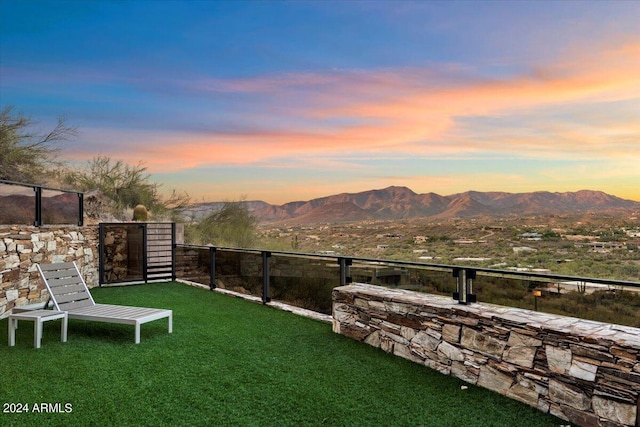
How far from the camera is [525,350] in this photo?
3676mm

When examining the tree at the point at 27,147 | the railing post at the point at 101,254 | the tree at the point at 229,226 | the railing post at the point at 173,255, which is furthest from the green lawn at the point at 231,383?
the tree at the point at 229,226

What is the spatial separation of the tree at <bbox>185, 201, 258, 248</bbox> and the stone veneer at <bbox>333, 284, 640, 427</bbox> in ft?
50.2

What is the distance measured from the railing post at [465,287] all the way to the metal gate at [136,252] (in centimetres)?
849

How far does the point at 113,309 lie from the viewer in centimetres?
595

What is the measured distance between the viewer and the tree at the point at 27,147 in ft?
45.4

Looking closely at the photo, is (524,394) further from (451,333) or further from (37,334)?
(37,334)

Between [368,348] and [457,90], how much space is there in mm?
9050

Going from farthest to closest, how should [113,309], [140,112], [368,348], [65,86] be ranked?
1. [140,112]
2. [65,86]
3. [113,309]
4. [368,348]

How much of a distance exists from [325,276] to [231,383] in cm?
294

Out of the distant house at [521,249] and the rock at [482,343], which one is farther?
the distant house at [521,249]

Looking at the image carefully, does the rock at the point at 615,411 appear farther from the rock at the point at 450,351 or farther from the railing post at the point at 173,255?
the railing post at the point at 173,255

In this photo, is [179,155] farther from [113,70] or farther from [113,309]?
[113,309]

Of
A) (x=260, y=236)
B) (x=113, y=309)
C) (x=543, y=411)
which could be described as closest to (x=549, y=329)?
(x=543, y=411)

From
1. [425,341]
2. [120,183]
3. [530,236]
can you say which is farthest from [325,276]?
[120,183]
